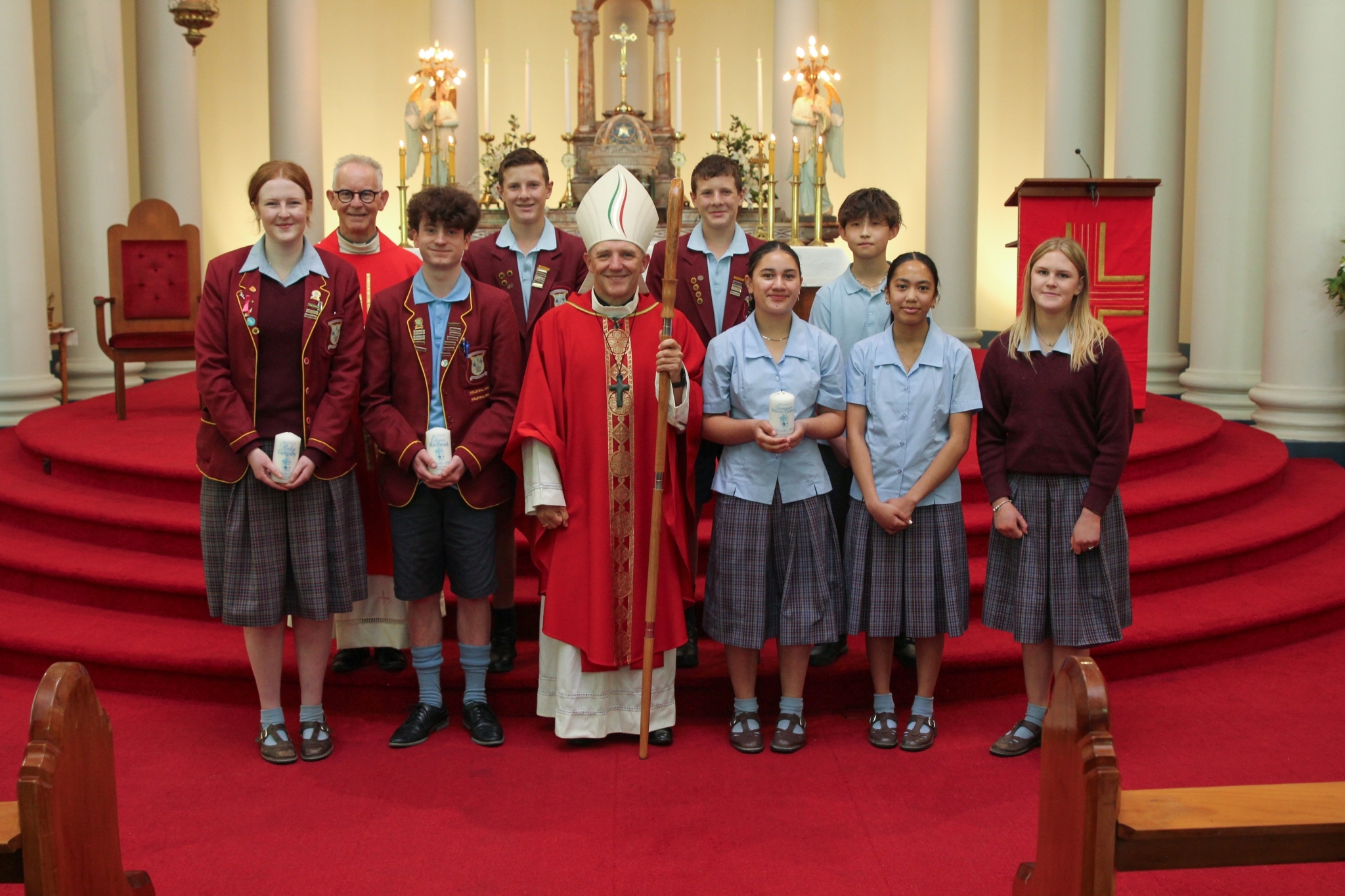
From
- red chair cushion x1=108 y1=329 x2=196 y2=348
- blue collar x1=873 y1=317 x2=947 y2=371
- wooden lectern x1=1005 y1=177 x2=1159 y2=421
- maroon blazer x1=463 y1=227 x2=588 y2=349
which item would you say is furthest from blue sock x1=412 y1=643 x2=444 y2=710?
red chair cushion x1=108 y1=329 x2=196 y2=348

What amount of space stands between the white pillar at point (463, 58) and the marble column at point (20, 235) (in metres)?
3.74

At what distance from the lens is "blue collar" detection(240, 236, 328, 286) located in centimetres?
376

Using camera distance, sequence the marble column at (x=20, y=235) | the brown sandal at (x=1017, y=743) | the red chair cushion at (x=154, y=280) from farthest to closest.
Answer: the red chair cushion at (x=154, y=280)
the marble column at (x=20, y=235)
the brown sandal at (x=1017, y=743)

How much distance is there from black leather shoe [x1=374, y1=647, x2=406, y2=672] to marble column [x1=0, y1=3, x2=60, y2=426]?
4.38 metres

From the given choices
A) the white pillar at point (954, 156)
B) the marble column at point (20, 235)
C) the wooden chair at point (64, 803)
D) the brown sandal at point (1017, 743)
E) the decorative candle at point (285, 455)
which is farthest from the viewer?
the white pillar at point (954, 156)

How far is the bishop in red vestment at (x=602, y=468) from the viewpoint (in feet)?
12.5

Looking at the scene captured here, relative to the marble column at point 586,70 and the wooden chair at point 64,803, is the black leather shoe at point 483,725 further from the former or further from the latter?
the marble column at point 586,70

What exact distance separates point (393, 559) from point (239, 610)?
49cm

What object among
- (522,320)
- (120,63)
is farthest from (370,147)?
(522,320)

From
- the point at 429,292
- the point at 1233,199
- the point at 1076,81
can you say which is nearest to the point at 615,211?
the point at 429,292

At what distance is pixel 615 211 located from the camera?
12.4ft

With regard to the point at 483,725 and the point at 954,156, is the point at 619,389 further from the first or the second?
the point at 954,156

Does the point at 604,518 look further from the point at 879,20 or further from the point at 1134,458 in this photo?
the point at 879,20

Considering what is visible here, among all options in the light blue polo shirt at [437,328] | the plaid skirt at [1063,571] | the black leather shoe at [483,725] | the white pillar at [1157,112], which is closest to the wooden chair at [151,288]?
the light blue polo shirt at [437,328]
